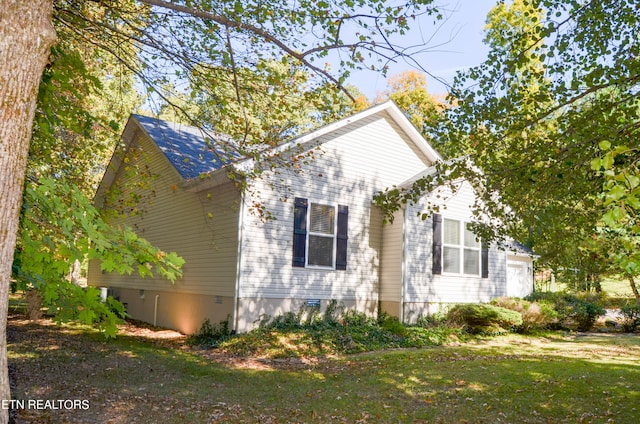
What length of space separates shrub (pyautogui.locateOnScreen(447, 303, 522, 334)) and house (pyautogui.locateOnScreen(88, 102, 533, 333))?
701mm

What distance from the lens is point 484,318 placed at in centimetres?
1470

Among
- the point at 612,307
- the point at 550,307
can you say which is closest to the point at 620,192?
the point at 550,307

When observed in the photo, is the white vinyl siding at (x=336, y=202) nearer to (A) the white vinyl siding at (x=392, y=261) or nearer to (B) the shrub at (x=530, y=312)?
(A) the white vinyl siding at (x=392, y=261)

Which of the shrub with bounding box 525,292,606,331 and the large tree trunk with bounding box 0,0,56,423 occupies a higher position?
the large tree trunk with bounding box 0,0,56,423

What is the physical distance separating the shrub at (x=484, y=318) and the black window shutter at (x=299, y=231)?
5.12 metres

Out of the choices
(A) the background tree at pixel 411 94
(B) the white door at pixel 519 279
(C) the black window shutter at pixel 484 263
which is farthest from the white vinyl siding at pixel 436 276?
(A) the background tree at pixel 411 94

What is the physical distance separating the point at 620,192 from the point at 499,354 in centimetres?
991

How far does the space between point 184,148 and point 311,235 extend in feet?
15.7

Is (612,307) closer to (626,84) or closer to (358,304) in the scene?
(358,304)

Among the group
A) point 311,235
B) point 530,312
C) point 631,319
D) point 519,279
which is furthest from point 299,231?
point 631,319

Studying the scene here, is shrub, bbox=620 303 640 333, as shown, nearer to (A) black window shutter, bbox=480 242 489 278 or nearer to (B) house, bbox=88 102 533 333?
(B) house, bbox=88 102 533 333

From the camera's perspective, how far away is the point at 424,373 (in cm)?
896

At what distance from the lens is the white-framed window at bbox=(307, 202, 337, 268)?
44.6ft

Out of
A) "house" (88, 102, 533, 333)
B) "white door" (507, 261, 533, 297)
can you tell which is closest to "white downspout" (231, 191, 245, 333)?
"house" (88, 102, 533, 333)
